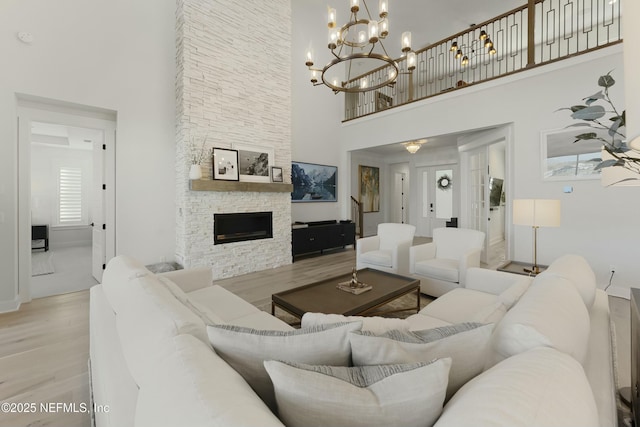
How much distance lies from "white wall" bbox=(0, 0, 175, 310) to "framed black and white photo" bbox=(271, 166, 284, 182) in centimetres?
165

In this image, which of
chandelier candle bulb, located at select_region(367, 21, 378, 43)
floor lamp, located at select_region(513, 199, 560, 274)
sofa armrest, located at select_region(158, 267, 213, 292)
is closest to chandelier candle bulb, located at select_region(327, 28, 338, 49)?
chandelier candle bulb, located at select_region(367, 21, 378, 43)

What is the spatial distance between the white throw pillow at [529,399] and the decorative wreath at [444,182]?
319 inches

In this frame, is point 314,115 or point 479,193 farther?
point 314,115

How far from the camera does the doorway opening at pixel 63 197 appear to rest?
3.35 m

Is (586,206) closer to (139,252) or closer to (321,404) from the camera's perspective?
(321,404)

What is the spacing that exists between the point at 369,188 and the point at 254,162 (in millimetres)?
4640

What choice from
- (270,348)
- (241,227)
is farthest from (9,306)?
(270,348)

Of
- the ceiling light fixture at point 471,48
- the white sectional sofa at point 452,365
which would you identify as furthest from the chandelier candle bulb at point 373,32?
the ceiling light fixture at point 471,48

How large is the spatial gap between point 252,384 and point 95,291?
1.76 metres

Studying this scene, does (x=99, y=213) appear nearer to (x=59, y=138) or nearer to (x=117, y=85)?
(x=117, y=85)

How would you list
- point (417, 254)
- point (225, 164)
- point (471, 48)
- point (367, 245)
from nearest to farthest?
point (417, 254) < point (367, 245) < point (225, 164) < point (471, 48)

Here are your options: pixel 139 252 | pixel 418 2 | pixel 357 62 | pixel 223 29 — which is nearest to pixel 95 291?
pixel 139 252

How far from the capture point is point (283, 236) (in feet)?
17.1

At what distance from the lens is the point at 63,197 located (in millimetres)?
7055
